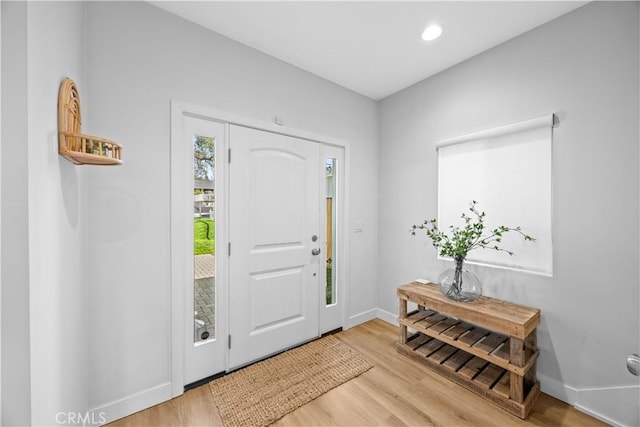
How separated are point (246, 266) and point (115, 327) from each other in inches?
35.7

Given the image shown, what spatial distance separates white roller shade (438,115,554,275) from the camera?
6.30 ft


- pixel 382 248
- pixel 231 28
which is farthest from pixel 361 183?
pixel 231 28

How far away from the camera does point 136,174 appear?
168 cm

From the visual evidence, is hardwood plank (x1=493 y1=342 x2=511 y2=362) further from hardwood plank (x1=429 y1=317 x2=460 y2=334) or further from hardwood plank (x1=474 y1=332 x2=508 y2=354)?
hardwood plank (x1=429 y1=317 x2=460 y2=334)

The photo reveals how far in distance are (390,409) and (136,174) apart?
2.29 m

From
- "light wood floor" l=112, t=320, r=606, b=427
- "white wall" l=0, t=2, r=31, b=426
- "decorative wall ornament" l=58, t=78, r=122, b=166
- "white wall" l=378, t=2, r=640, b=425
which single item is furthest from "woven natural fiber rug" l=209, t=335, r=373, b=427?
"decorative wall ornament" l=58, t=78, r=122, b=166

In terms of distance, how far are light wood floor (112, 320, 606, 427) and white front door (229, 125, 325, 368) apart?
0.48 metres

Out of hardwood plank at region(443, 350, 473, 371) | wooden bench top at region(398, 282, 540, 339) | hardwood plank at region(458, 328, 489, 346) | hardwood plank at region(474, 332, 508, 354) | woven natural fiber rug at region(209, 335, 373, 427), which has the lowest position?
woven natural fiber rug at region(209, 335, 373, 427)

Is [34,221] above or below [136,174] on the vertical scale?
below

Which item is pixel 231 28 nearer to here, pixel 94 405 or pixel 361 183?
pixel 361 183

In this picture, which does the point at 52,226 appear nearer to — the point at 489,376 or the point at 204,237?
the point at 204,237

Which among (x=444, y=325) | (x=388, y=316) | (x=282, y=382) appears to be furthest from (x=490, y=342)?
(x=282, y=382)

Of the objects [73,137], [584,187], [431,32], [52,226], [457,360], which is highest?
[431,32]

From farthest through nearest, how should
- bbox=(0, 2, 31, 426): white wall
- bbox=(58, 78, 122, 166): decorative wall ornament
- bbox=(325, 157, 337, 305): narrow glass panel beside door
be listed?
bbox=(325, 157, 337, 305): narrow glass panel beside door → bbox=(58, 78, 122, 166): decorative wall ornament → bbox=(0, 2, 31, 426): white wall
